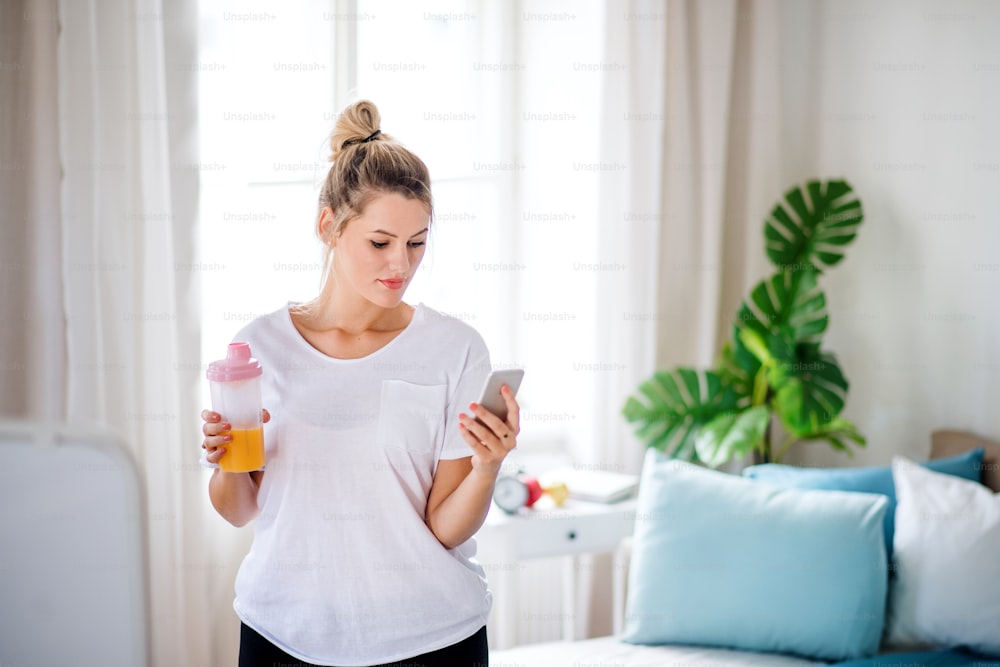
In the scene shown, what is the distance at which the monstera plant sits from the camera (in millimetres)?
2832

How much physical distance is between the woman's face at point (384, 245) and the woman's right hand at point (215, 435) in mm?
294

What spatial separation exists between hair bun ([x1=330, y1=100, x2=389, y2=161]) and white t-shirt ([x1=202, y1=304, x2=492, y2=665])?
313mm

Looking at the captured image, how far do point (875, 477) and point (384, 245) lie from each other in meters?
1.66

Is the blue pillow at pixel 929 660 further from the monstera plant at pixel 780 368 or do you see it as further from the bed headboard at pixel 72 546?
the bed headboard at pixel 72 546

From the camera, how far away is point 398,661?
148cm

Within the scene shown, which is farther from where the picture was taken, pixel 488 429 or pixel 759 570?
pixel 759 570

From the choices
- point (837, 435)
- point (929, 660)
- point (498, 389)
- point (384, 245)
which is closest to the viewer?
point (498, 389)

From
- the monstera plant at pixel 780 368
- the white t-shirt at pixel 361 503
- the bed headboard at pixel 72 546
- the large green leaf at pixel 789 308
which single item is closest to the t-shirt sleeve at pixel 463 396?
the white t-shirt at pixel 361 503

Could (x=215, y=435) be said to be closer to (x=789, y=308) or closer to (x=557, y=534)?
(x=557, y=534)

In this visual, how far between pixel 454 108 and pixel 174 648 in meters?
1.79

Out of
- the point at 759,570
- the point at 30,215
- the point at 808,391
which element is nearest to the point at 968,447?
the point at 808,391

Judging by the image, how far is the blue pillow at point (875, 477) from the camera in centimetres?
249

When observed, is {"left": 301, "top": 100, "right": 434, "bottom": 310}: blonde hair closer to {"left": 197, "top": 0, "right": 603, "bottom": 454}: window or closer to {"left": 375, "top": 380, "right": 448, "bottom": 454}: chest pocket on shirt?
{"left": 375, "top": 380, "right": 448, "bottom": 454}: chest pocket on shirt

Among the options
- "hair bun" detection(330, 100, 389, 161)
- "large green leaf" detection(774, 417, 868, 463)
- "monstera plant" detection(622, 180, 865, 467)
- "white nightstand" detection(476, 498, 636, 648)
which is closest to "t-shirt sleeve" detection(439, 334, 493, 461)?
"hair bun" detection(330, 100, 389, 161)
